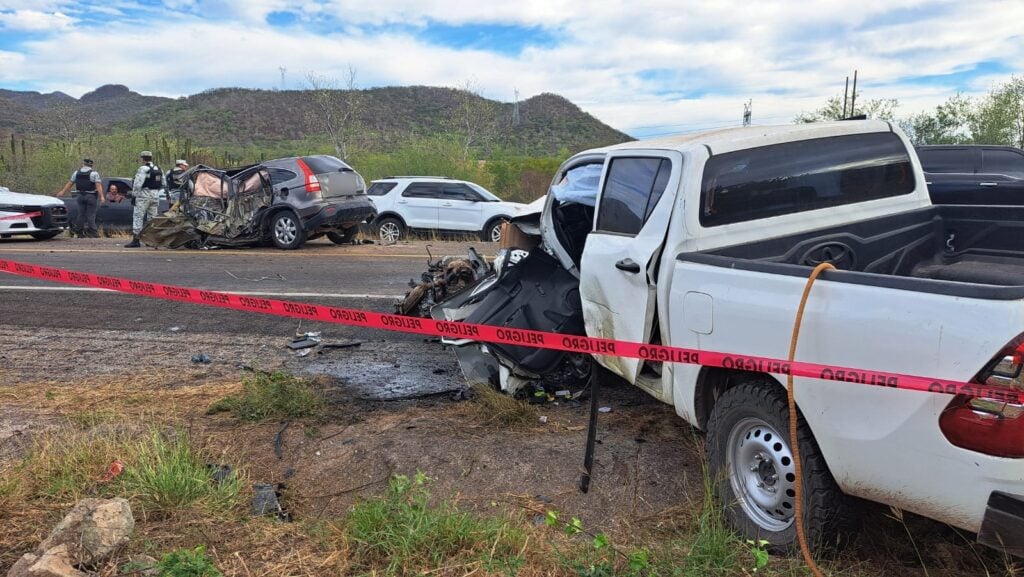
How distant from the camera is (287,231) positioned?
13773 millimetres

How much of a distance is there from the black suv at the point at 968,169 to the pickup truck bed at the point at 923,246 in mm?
6531

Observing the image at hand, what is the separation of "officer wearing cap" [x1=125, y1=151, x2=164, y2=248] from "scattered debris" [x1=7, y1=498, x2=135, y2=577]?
13.6m

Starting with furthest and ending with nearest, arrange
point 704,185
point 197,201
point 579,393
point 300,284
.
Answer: point 197,201 → point 300,284 → point 579,393 → point 704,185

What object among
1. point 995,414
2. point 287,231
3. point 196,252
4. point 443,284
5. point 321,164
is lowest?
point 196,252

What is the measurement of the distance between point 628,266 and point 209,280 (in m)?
7.93

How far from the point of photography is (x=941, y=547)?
3.08 m

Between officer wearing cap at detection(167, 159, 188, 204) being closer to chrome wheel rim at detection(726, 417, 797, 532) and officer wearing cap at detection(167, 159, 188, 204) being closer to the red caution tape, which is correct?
the red caution tape

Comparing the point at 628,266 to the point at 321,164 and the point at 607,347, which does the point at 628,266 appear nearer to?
the point at 607,347

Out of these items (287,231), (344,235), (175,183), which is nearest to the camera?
(287,231)

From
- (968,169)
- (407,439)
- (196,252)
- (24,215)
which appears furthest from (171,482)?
(24,215)

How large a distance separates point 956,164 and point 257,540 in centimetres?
1212

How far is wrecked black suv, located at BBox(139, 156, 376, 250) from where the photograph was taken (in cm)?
1362

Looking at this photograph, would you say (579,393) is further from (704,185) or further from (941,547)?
(941,547)

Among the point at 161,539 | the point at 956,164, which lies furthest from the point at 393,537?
the point at 956,164
